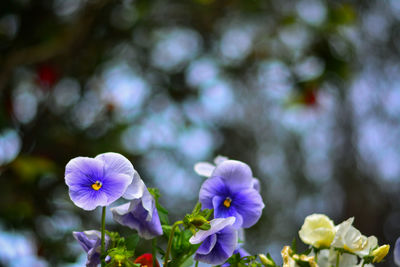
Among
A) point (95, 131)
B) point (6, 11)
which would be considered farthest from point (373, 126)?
point (6, 11)

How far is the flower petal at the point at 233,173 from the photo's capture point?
36cm

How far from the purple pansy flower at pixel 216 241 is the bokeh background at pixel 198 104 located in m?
0.59

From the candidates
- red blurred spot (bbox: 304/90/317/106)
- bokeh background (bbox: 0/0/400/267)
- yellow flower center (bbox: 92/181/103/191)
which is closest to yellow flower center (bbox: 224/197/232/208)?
yellow flower center (bbox: 92/181/103/191)

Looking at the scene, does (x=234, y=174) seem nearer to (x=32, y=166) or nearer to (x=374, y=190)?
(x=32, y=166)

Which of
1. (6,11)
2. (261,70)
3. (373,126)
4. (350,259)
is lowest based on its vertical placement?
(373,126)

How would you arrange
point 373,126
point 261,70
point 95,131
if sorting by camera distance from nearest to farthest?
point 95,131 < point 261,70 < point 373,126

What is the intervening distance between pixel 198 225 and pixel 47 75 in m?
1.47

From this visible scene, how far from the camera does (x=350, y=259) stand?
1.19 feet

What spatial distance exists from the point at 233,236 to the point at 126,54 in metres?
1.82

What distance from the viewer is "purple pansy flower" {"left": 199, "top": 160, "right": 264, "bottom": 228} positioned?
360mm

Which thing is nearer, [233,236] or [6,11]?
[233,236]

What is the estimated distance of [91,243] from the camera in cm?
35

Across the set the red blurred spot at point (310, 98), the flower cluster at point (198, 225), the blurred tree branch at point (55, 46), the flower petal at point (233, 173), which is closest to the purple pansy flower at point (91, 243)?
the flower cluster at point (198, 225)

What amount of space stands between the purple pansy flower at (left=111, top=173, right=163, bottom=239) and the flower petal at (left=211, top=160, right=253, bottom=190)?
60 millimetres
